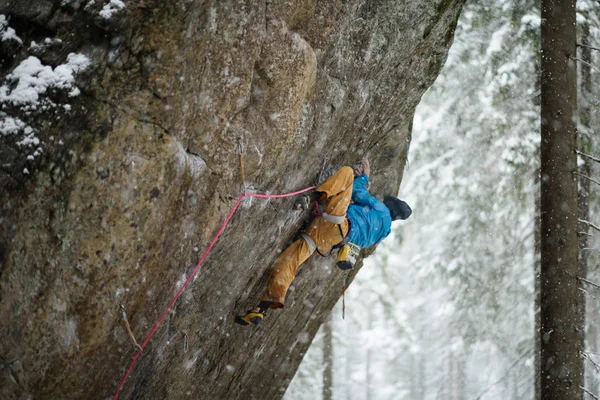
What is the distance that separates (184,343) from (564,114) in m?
5.16

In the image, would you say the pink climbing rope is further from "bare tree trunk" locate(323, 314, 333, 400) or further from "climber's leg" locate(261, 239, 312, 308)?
"bare tree trunk" locate(323, 314, 333, 400)

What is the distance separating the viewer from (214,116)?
414 cm

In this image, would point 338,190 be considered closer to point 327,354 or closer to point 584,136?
point 584,136

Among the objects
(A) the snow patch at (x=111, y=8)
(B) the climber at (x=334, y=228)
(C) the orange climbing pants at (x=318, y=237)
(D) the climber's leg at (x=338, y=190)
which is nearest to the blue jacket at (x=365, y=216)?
(B) the climber at (x=334, y=228)

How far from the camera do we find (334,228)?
6.04 m

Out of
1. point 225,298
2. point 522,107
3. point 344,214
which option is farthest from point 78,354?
point 522,107

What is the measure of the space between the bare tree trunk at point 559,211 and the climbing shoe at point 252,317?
355cm

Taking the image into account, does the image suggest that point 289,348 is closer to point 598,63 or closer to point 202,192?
point 202,192

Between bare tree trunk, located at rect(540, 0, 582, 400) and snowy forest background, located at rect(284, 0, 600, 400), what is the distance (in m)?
6.75

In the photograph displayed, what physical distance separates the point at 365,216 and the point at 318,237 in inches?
27.3

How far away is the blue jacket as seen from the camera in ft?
20.6

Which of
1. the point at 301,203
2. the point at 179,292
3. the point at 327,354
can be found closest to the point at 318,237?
the point at 301,203

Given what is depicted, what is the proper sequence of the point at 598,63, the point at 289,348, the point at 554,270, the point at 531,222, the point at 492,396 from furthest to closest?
the point at 492,396 < the point at 531,222 < the point at 598,63 < the point at 289,348 < the point at 554,270

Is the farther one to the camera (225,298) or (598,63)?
(598,63)
